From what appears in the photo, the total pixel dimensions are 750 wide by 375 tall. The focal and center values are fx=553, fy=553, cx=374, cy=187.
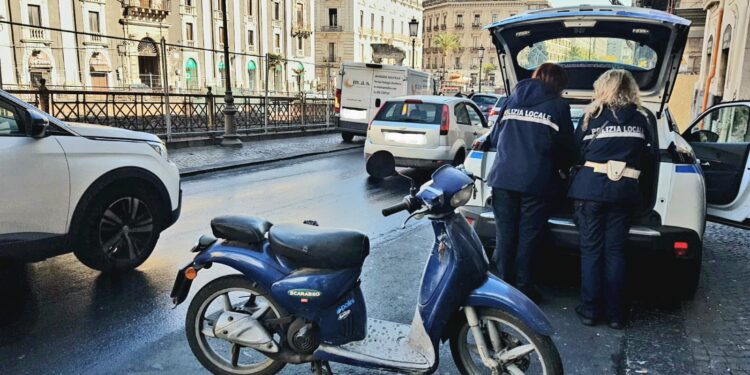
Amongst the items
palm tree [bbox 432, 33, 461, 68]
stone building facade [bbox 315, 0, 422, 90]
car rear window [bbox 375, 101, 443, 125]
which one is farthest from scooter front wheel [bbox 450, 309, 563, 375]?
palm tree [bbox 432, 33, 461, 68]

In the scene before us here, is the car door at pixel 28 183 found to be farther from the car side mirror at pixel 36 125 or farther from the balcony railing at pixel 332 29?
the balcony railing at pixel 332 29

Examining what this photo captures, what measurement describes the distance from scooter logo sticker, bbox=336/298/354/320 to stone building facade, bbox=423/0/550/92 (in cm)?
9605

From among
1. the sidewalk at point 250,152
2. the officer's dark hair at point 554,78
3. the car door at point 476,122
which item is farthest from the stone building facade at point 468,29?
the officer's dark hair at point 554,78

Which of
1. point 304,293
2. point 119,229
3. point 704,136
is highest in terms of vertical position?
point 704,136

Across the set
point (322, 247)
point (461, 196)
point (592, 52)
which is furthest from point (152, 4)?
point (461, 196)

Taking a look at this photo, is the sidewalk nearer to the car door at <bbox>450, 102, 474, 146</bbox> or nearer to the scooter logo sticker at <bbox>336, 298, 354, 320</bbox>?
the car door at <bbox>450, 102, 474, 146</bbox>

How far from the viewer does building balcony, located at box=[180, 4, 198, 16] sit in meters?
49.2

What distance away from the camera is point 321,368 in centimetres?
313

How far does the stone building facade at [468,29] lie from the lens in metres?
98.9

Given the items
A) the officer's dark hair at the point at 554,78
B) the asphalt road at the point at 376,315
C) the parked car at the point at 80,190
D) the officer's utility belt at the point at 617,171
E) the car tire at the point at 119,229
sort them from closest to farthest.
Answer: the asphalt road at the point at 376,315 → the officer's utility belt at the point at 617,171 → the officer's dark hair at the point at 554,78 → the parked car at the point at 80,190 → the car tire at the point at 119,229

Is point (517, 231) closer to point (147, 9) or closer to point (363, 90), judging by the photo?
point (363, 90)

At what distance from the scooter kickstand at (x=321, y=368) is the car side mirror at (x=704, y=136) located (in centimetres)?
488

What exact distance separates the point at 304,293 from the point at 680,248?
2.91 m

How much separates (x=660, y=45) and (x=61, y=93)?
1260 centimetres
